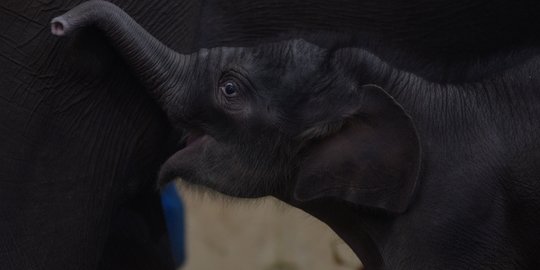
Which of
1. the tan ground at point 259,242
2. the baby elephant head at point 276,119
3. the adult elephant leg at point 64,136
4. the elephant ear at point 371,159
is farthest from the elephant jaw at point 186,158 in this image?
the tan ground at point 259,242

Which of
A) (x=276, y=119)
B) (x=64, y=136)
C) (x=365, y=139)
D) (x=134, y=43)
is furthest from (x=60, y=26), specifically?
(x=365, y=139)

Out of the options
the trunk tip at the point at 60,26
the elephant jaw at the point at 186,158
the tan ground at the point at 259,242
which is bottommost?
the tan ground at the point at 259,242

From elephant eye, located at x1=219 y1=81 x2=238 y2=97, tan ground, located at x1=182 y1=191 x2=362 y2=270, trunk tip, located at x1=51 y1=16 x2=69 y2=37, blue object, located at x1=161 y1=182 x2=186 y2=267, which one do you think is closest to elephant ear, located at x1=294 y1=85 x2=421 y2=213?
elephant eye, located at x1=219 y1=81 x2=238 y2=97

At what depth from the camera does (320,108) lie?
304 centimetres

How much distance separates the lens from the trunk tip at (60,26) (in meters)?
3.00

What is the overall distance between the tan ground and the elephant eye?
3.41m

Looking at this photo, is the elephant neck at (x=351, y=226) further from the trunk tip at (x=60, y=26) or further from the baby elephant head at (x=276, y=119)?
the trunk tip at (x=60, y=26)

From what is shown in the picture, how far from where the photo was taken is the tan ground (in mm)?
6590

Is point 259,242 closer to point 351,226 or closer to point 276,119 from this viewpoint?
point 351,226

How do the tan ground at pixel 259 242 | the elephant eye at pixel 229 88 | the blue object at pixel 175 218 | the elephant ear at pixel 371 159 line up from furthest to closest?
1. the tan ground at pixel 259 242
2. the blue object at pixel 175 218
3. the elephant eye at pixel 229 88
4. the elephant ear at pixel 371 159

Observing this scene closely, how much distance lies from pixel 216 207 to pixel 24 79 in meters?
3.85

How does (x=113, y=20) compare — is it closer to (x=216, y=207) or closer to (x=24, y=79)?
(x=24, y=79)

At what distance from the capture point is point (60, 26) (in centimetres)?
301

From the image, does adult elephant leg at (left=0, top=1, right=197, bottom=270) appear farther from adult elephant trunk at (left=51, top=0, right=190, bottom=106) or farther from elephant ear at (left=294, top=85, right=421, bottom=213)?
elephant ear at (left=294, top=85, right=421, bottom=213)
